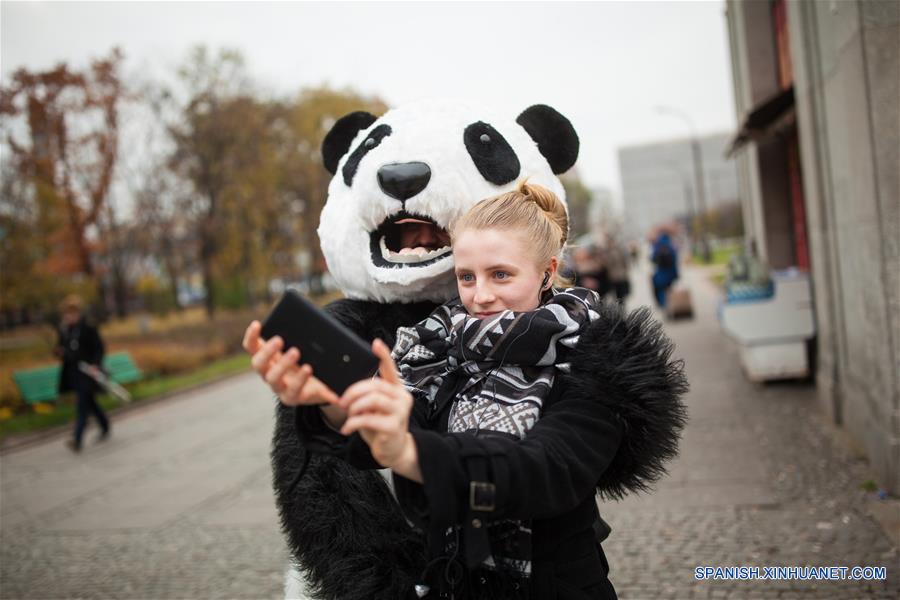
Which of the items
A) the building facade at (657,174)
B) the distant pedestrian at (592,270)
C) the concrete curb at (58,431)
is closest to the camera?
the concrete curb at (58,431)

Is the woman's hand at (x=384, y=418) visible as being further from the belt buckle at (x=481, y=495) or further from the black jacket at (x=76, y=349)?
the black jacket at (x=76, y=349)

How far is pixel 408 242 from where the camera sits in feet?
7.92

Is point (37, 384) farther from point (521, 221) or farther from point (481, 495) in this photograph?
point (481, 495)

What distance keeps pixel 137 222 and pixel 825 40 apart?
25.8 metres

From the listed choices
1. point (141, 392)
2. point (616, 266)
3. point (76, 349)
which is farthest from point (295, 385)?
point (141, 392)

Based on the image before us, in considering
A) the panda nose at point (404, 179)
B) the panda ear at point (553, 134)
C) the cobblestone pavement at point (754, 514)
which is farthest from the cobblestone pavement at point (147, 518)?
the panda ear at point (553, 134)

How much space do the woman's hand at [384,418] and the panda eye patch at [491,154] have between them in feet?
3.63

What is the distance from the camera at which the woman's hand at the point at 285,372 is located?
141cm

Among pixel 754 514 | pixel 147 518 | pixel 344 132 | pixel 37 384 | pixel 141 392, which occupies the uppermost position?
pixel 344 132

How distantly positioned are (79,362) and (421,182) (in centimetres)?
877

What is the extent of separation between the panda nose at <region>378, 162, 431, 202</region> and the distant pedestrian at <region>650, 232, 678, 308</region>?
39.1 feet

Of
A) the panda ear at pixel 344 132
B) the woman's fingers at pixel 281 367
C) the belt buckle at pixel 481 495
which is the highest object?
the panda ear at pixel 344 132

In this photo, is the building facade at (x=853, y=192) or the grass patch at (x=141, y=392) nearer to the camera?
the building facade at (x=853, y=192)

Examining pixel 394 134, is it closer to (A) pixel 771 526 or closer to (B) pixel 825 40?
(A) pixel 771 526
